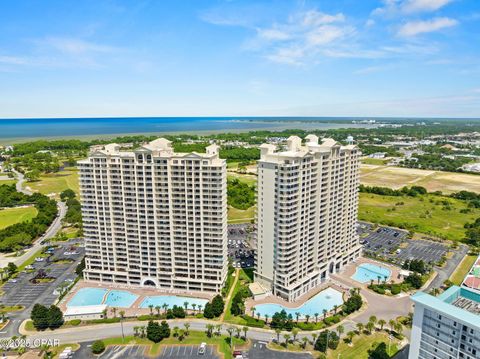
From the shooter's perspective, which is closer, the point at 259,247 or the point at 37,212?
the point at 259,247

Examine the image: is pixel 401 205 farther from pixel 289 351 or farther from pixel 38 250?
pixel 38 250

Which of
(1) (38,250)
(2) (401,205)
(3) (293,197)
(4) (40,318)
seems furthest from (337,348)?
(2) (401,205)

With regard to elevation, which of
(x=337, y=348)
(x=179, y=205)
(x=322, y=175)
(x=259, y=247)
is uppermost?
(x=322, y=175)

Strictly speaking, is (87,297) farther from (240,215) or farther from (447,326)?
(240,215)

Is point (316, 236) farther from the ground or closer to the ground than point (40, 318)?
farther from the ground

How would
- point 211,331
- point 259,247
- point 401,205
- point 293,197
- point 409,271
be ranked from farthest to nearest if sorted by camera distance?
1. point 401,205
2. point 409,271
3. point 259,247
4. point 293,197
5. point 211,331

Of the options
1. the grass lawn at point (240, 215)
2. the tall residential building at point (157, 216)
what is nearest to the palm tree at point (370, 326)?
the tall residential building at point (157, 216)

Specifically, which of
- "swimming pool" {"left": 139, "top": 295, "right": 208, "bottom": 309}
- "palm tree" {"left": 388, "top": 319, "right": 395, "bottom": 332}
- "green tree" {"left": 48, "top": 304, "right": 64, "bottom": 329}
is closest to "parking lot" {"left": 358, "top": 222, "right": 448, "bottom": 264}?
"palm tree" {"left": 388, "top": 319, "right": 395, "bottom": 332}
